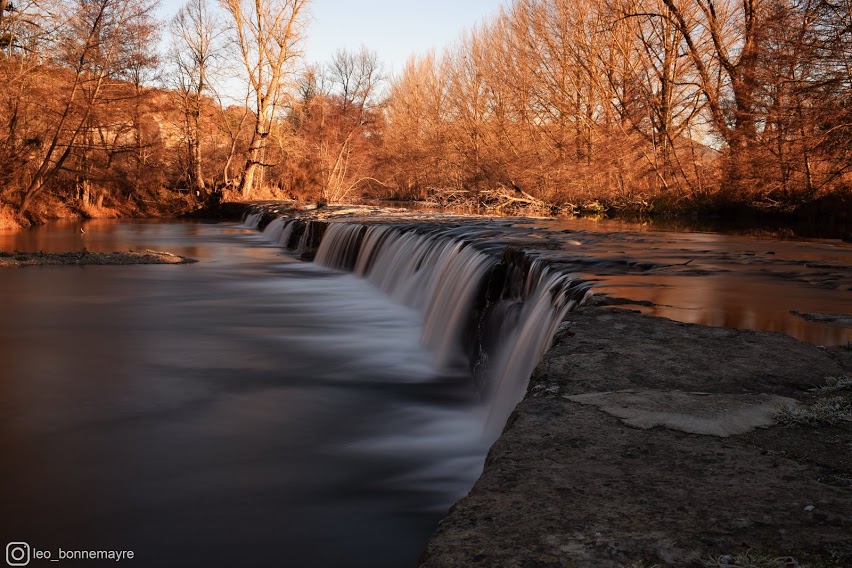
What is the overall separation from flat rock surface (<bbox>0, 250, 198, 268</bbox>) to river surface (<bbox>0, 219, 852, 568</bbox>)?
2381mm

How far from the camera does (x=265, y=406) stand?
530 centimetres

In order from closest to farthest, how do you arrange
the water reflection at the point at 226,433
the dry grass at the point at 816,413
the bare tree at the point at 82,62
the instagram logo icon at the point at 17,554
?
the dry grass at the point at 816,413, the instagram logo icon at the point at 17,554, the water reflection at the point at 226,433, the bare tree at the point at 82,62

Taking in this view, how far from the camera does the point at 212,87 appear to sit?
97.6 feet

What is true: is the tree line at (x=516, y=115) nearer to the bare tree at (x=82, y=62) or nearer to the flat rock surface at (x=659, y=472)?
the bare tree at (x=82, y=62)

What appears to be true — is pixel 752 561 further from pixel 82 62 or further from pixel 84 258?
pixel 82 62

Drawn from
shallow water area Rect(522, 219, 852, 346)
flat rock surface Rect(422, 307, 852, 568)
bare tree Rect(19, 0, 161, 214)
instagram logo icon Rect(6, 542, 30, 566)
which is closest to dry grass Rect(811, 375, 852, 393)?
flat rock surface Rect(422, 307, 852, 568)

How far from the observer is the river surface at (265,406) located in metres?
3.28

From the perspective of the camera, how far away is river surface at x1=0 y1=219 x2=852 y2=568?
10.8 ft

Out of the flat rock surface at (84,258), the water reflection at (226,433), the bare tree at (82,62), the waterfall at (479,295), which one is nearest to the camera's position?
the water reflection at (226,433)

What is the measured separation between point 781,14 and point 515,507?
652 inches

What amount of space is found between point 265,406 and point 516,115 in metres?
25.7

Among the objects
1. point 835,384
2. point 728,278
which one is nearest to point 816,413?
point 835,384

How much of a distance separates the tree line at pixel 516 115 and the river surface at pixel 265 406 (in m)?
7.15

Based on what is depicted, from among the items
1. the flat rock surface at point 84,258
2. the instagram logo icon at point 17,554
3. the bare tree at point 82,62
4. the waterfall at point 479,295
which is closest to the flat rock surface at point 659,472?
the waterfall at point 479,295
